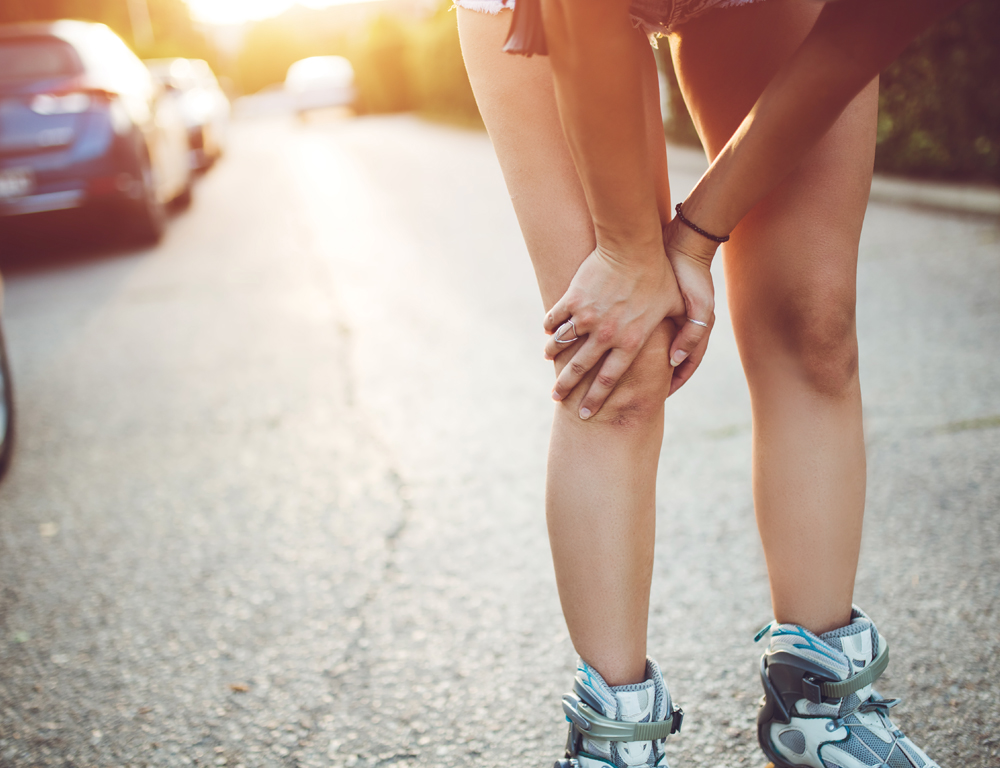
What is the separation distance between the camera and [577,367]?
97 cm

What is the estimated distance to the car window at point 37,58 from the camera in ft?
17.4

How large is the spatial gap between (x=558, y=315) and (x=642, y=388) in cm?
14

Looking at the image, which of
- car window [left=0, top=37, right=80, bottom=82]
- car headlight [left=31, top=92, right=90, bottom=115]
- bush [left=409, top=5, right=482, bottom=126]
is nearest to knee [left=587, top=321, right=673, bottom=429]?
car headlight [left=31, top=92, right=90, bottom=115]

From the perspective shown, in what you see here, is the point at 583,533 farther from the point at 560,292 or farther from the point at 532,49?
the point at 532,49

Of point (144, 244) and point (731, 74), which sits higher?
point (731, 74)

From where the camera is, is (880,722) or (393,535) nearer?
(880,722)

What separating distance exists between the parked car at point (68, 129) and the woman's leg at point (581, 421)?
499cm

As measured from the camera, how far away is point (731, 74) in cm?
111

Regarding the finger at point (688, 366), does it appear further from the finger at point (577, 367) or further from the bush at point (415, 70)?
the bush at point (415, 70)

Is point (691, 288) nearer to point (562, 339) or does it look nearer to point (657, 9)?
point (562, 339)

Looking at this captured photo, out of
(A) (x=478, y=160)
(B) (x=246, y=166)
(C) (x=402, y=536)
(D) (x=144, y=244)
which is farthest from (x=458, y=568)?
(B) (x=246, y=166)

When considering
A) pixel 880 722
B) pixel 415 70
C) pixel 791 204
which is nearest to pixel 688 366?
pixel 791 204

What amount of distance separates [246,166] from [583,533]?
11.5m

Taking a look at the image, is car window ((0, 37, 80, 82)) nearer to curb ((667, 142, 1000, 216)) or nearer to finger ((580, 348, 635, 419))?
curb ((667, 142, 1000, 216))
